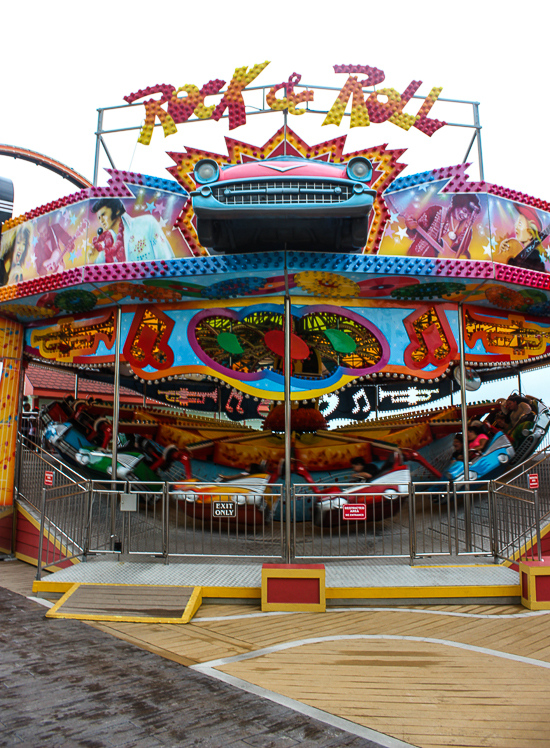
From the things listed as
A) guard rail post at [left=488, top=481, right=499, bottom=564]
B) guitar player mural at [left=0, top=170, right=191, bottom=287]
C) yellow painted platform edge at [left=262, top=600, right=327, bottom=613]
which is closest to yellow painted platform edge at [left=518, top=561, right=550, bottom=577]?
guard rail post at [left=488, top=481, right=499, bottom=564]

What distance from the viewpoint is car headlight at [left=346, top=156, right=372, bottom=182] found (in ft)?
22.1

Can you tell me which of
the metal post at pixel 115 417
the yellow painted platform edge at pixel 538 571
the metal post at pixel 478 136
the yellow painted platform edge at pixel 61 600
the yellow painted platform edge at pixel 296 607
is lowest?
the yellow painted platform edge at pixel 296 607

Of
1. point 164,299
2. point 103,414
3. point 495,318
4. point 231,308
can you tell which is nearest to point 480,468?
point 495,318

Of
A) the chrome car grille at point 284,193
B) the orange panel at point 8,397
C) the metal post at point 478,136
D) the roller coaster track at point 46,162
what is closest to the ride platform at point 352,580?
the orange panel at point 8,397

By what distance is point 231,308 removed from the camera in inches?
308

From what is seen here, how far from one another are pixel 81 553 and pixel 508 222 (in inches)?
300

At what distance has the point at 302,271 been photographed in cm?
704

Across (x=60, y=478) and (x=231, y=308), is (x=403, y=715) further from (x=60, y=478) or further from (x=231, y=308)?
(x=60, y=478)

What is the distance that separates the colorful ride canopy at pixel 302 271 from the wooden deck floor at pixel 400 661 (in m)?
3.21

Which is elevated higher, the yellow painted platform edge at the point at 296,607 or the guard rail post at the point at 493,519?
the guard rail post at the point at 493,519

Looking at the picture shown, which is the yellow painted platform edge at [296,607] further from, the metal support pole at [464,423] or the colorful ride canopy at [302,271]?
the colorful ride canopy at [302,271]

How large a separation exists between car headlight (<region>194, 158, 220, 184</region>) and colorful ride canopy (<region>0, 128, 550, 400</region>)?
165 millimetres

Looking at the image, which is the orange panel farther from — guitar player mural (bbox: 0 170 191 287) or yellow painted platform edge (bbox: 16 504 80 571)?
guitar player mural (bbox: 0 170 191 287)

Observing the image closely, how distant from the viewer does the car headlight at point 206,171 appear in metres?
6.88
